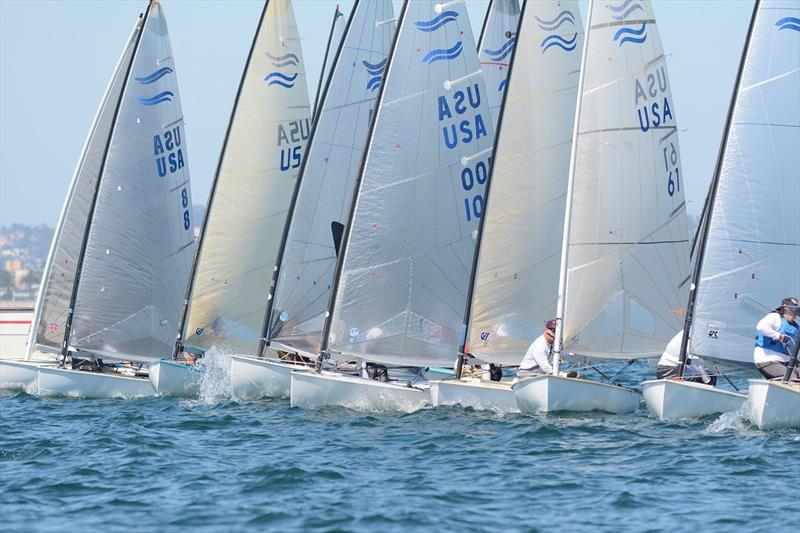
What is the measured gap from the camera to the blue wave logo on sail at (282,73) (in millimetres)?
27375

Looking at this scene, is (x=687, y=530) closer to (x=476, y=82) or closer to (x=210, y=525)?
(x=210, y=525)

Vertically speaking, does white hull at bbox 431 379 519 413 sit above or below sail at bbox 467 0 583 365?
below

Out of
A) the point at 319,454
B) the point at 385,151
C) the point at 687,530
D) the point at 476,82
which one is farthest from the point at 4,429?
the point at 687,530

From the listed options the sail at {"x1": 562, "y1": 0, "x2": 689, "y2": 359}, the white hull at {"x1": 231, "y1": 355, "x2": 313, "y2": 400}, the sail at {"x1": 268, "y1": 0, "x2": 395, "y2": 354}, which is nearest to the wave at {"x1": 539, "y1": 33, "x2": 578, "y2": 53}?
the sail at {"x1": 562, "y1": 0, "x2": 689, "y2": 359}

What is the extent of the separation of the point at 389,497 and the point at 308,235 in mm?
10214

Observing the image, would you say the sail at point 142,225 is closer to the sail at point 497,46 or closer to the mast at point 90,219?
the mast at point 90,219

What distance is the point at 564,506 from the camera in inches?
587

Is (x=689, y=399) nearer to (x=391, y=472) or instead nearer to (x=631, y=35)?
(x=391, y=472)

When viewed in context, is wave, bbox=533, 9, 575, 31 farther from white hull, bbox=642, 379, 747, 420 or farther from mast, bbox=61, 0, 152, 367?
mast, bbox=61, 0, 152, 367

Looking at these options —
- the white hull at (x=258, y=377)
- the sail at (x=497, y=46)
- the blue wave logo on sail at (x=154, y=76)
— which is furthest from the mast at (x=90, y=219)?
the sail at (x=497, y=46)

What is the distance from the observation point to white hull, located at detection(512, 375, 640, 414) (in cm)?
1991

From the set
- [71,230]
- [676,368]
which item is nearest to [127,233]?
[71,230]

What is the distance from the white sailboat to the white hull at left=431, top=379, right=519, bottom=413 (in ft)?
2.00

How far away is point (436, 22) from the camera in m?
22.9
